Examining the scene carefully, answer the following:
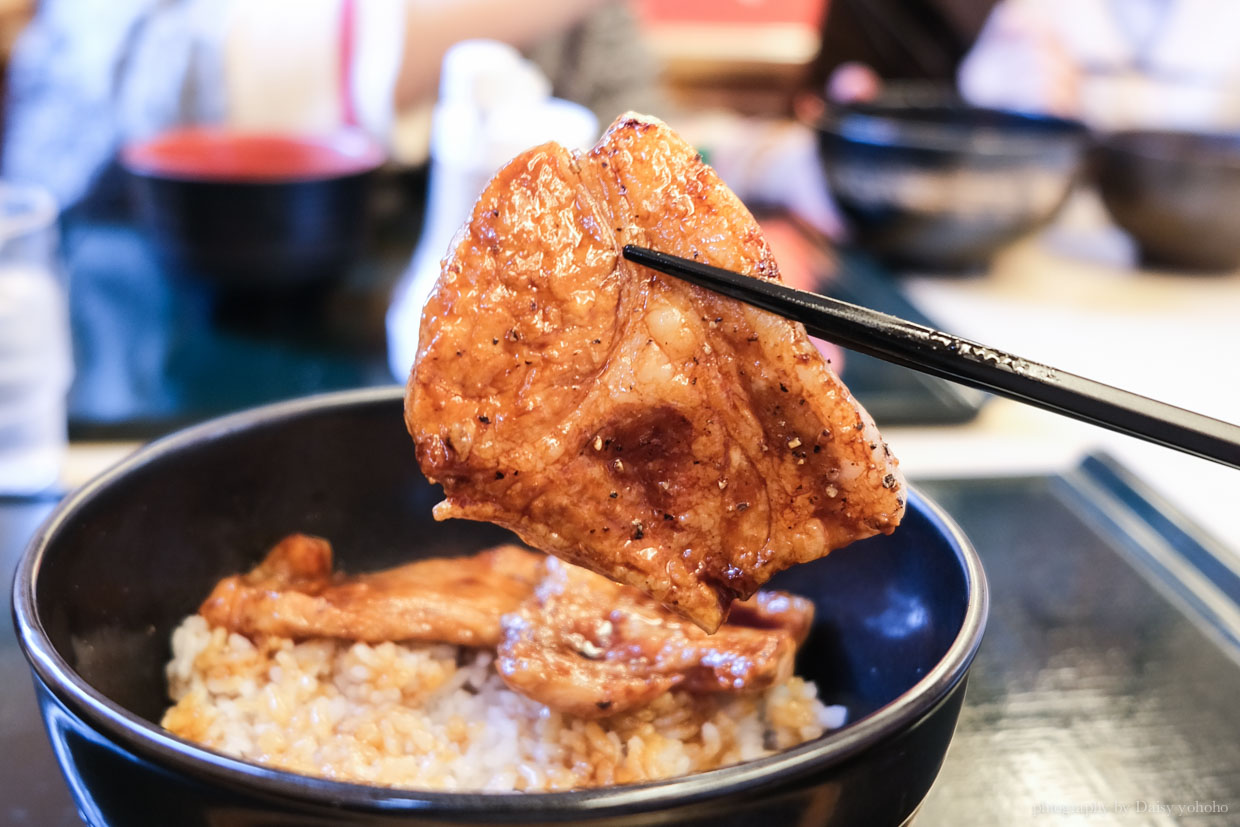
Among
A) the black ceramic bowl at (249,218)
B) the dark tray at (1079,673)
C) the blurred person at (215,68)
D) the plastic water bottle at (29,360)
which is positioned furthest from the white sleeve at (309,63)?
the dark tray at (1079,673)

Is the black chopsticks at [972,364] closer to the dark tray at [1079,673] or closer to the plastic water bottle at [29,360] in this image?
the dark tray at [1079,673]

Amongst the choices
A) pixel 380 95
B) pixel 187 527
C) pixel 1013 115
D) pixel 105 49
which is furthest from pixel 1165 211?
pixel 105 49

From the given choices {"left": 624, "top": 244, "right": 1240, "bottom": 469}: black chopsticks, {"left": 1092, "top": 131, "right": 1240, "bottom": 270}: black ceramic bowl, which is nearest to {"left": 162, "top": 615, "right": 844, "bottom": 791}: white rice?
{"left": 624, "top": 244, "right": 1240, "bottom": 469}: black chopsticks

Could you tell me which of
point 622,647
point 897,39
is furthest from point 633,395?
point 897,39

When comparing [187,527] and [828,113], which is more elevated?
[828,113]

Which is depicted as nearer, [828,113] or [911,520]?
[911,520]

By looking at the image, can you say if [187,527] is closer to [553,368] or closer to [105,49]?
[553,368]

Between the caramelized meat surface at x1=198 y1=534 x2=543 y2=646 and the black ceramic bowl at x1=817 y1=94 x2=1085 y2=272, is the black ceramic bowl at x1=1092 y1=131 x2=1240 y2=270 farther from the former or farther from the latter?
the caramelized meat surface at x1=198 y1=534 x2=543 y2=646

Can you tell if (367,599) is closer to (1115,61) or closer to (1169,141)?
(1169,141)
